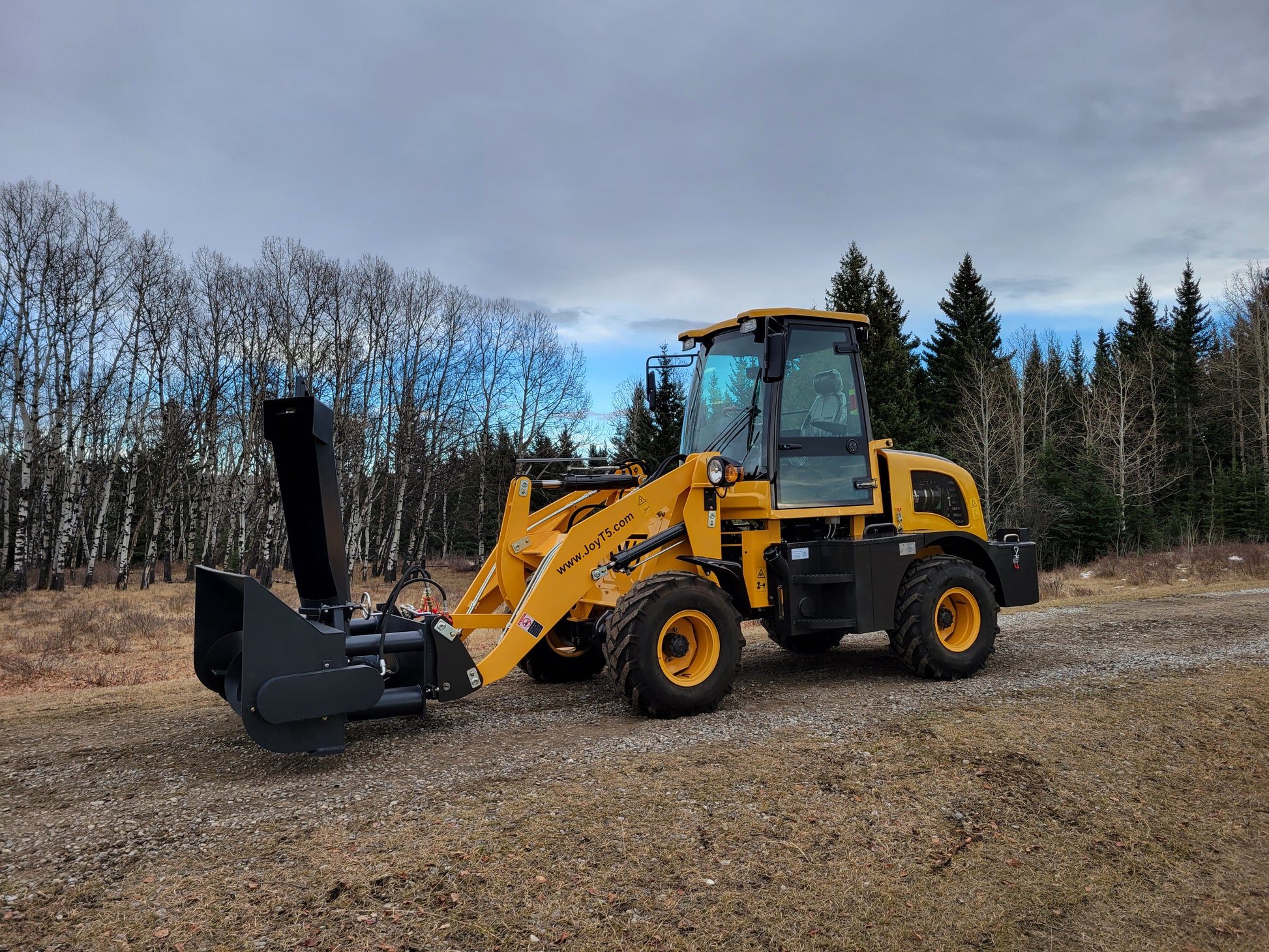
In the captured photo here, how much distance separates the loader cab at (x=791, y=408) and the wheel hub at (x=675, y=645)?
1.56m

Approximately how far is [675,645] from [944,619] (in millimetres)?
2957

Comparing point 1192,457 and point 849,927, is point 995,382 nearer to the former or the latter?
point 1192,457

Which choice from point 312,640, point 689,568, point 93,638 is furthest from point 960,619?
point 93,638

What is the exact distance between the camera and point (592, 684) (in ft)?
26.0

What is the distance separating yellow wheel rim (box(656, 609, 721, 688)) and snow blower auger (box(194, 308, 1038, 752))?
15 millimetres

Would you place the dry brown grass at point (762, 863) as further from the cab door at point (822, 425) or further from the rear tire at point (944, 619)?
the cab door at point (822, 425)

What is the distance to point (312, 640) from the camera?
5.11 m

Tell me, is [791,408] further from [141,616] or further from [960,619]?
[141,616]

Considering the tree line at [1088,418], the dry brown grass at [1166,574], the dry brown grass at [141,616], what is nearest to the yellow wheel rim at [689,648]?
the dry brown grass at [141,616]

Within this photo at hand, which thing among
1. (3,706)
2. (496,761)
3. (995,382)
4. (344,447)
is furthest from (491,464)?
(496,761)

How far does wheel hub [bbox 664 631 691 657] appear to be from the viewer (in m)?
6.45

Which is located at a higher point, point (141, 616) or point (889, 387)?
point (889, 387)

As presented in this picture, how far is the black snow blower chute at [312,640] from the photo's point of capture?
495 centimetres

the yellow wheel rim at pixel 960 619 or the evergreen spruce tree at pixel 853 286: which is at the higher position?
the evergreen spruce tree at pixel 853 286
